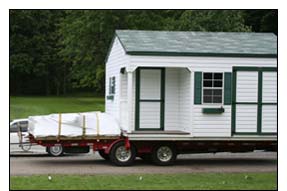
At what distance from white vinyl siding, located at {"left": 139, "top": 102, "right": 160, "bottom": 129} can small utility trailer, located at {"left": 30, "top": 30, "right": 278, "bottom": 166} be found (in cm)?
3

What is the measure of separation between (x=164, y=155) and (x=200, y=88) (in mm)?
2232

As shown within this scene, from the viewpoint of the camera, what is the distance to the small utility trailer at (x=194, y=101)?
1795 cm

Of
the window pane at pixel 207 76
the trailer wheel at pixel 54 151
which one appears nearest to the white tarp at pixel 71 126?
the trailer wheel at pixel 54 151

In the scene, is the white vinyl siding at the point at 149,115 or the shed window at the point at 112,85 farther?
the shed window at the point at 112,85

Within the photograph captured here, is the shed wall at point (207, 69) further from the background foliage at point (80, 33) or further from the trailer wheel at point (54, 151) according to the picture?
the background foliage at point (80, 33)

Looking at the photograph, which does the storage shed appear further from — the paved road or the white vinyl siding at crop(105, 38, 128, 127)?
the paved road

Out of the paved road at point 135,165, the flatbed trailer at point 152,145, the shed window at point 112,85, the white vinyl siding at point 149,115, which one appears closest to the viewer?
the paved road at point 135,165

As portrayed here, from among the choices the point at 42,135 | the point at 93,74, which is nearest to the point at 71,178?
the point at 42,135

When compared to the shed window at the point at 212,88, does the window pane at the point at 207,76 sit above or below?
above

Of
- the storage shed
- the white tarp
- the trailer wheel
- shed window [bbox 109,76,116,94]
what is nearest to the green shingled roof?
the storage shed

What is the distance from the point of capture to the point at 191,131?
18172 millimetres

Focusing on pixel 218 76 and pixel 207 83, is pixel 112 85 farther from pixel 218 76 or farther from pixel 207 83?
pixel 218 76

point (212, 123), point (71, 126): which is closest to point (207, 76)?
point (212, 123)

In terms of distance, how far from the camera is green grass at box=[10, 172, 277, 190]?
13.0 meters
